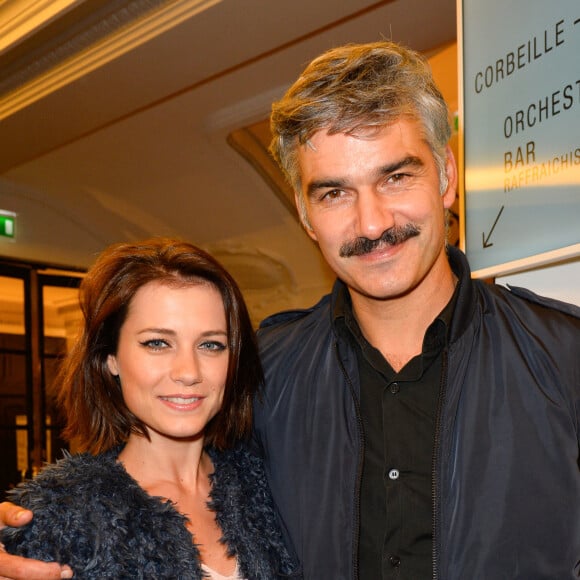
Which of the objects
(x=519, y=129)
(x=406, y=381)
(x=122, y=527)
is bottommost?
(x=122, y=527)

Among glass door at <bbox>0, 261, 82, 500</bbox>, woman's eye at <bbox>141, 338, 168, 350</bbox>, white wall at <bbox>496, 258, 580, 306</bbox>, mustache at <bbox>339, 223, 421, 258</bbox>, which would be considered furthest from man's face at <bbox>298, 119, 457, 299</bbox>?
glass door at <bbox>0, 261, 82, 500</bbox>

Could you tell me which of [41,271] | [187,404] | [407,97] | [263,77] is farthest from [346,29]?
[41,271]

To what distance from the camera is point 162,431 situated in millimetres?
1634

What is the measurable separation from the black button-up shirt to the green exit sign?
544cm

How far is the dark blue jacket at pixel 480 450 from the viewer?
138cm

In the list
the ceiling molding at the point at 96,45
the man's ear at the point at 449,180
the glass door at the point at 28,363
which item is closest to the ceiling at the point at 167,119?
the ceiling molding at the point at 96,45

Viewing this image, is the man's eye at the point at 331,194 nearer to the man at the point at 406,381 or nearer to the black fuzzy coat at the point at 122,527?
the man at the point at 406,381

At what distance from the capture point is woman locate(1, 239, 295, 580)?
1471 millimetres

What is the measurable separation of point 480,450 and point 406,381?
19 centimetres

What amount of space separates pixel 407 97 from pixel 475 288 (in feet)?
1.31

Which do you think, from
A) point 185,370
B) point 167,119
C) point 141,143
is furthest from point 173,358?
point 141,143

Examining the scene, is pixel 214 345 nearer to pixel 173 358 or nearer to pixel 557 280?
pixel 173 358

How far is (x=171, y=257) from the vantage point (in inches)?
68.7

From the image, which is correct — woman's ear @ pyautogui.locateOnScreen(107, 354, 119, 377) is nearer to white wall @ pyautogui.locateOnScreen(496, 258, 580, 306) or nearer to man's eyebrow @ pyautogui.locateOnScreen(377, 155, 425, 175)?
man's eyebrow @ pyautogui.locateOnScreen(377, 155, 425, 175)
